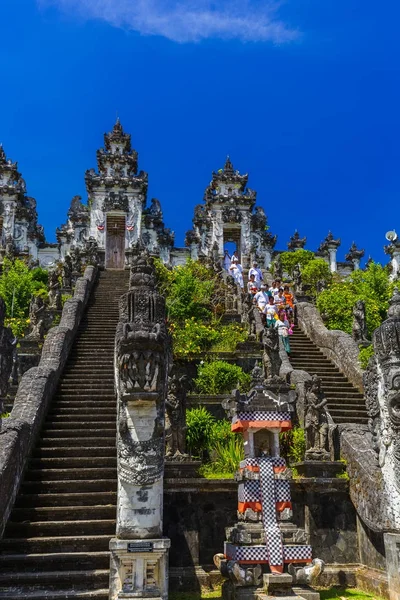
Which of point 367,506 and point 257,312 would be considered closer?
point 367,506

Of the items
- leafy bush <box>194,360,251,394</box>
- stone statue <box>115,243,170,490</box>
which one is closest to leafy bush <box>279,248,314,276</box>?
leafy bush <box>194,360,251,394</box>

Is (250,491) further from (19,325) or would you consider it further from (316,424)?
(19,325)

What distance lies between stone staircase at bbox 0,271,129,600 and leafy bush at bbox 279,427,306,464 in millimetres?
2897

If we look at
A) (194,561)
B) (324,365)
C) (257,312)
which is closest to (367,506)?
(194,561)

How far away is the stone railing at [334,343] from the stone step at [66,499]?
6686mm

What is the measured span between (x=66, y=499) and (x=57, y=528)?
54 centimetres

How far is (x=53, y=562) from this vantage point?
6871mm

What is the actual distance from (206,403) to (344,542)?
3.85 m

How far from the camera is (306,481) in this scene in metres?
8.19

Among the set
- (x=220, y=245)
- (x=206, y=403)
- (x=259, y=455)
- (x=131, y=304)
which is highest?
(x=220, y=245)

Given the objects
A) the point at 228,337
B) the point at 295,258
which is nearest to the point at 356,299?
the point at 228,337

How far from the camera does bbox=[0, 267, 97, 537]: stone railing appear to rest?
7.43m

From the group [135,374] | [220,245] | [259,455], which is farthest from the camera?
[220,245]

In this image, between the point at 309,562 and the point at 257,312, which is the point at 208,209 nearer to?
the point at 257,312
